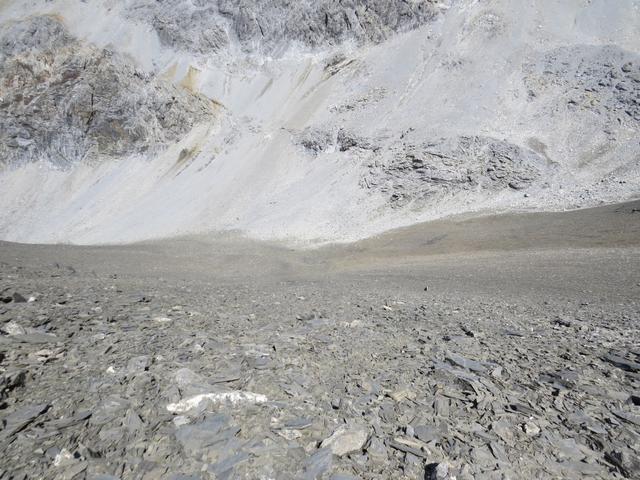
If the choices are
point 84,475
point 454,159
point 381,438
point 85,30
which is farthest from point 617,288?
point 85,30

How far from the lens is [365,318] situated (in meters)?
7.32

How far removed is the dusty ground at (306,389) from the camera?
282 centimetres

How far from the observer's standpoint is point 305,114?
46.8 m

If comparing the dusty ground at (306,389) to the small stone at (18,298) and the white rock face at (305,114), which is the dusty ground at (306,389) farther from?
the white rock face at (305,114)

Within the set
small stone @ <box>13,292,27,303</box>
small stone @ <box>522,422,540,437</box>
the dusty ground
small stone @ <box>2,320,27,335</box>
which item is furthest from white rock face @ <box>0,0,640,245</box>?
small stone @ <box>522,422,540,437</box>

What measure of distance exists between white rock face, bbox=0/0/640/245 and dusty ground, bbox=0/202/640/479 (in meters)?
23.6

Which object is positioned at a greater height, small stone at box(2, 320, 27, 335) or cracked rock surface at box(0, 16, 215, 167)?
cracked rock surface at box(0, 16, 215, 167)

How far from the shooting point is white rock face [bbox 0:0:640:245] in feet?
107

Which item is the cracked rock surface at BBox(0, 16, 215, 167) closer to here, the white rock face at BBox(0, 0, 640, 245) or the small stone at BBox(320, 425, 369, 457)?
the white rock face at BBox(0, 0, 640, 245)

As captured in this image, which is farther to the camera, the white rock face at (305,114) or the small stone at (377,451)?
the white rock face at (305,114)

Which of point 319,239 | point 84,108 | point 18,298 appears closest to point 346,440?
point 18,298

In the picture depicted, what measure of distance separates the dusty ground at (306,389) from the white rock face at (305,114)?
929 inches

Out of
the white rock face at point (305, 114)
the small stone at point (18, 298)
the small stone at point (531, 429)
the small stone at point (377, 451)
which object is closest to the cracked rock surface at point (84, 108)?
the white rock face at point (305, 114)

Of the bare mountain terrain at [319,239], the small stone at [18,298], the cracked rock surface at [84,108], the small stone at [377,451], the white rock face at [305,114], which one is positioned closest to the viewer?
the small stone at [377,451]
